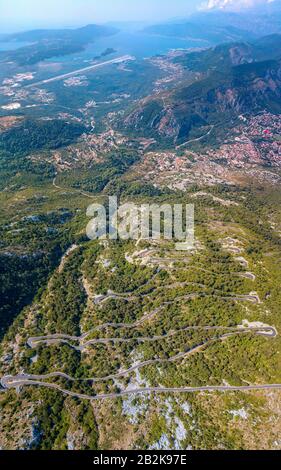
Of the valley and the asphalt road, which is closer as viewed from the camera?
the valley

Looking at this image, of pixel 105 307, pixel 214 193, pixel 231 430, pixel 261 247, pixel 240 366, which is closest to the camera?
pixel 231 430

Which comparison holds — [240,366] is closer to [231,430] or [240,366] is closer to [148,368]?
[231,430]

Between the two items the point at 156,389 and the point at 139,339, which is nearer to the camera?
the point at 156,389

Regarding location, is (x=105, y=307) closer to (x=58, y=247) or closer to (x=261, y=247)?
(x=58, y=247)

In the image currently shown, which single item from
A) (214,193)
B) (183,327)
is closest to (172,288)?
(183,327)

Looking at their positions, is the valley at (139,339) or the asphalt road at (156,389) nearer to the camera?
the valley at (139,339)

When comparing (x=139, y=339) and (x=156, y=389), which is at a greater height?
(x=156, y=389)
